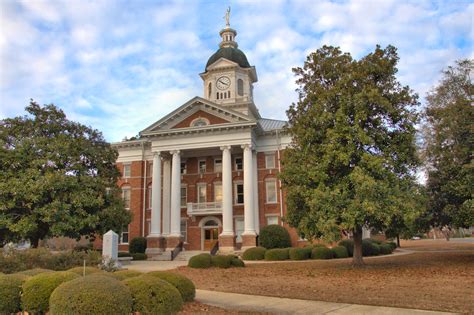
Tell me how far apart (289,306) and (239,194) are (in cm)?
3012

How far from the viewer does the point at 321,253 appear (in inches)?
1244

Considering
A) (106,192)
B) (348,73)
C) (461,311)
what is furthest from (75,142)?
(461,311)

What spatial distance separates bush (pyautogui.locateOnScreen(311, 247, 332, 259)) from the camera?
31.6 meters

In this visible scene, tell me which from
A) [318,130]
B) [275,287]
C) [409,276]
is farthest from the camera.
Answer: [318,130]

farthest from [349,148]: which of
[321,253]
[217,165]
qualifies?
[217,165]

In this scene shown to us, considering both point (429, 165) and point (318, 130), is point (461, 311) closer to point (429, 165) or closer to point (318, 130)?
point (318, 130)

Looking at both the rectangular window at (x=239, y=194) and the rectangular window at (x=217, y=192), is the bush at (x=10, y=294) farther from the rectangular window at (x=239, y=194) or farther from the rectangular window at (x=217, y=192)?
the rectangular window at (x=217, y=192)

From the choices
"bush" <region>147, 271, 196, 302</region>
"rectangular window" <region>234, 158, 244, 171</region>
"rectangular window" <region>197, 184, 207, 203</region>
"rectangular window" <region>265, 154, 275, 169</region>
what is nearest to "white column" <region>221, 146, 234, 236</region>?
"rectangular window" <region>234, 158, 244, 171</region>

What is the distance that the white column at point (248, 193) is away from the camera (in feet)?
120

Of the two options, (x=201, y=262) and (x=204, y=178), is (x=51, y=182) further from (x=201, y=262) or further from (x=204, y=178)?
(x=204, y=178)

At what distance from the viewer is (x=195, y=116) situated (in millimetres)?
39969

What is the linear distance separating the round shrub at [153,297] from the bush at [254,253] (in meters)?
24.1

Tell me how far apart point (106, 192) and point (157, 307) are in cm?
2292

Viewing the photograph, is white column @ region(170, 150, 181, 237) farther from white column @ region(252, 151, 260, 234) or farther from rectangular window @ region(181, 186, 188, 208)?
white column @ region(252, 151, 260, 234)
